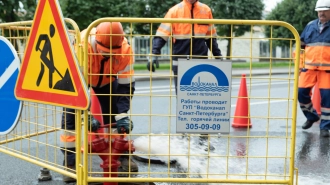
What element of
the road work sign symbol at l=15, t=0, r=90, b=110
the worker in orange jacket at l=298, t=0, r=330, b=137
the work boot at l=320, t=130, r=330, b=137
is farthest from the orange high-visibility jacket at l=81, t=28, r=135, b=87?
the work boot at l=320, t=130, r=330, b=137

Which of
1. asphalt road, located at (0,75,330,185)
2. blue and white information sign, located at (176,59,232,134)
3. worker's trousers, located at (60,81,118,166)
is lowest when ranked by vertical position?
asphalt road, located at (0,75,330,185)

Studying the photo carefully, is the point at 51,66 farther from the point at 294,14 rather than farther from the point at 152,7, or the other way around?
the point at 294,14

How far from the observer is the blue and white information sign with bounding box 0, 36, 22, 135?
12.3 ft

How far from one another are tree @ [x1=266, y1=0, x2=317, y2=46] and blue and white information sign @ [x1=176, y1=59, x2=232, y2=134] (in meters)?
32.4

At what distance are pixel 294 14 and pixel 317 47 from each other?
3253 centimetres

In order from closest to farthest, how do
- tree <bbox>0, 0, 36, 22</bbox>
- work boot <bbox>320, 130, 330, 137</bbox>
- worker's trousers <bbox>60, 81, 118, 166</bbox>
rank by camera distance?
worker's trousers <bbox>60, 81, 118, 166</bbox> < work boot <bbox>320, 130, 330, 137</bbox> < tree <bbox>0, 0, 36, 22</bbox>

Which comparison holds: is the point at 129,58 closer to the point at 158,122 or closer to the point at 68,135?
the point at 68,135

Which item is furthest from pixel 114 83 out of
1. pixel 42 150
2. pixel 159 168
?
pixel 42 150

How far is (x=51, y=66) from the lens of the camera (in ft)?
10.6

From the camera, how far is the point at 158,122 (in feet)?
24.1

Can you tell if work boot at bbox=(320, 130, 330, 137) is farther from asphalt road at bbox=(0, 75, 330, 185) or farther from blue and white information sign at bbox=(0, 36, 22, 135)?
blue and white information sign at bbox=(0, 36, 22, 135)

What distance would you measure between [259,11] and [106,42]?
28.9 metres

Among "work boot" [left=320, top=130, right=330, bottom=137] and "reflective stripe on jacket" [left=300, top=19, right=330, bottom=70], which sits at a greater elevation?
"reflective stripe on jacket" [left=300, top=19, right=330, bottom=70]

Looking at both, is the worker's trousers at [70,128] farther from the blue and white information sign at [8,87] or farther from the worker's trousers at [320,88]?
the worker's trousers at [320,88]
